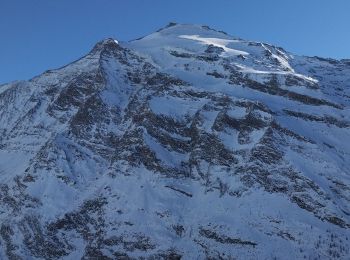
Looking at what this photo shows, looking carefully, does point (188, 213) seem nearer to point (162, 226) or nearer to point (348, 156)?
point (162, 226)

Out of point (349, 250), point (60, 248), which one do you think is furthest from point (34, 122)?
point (349, 250)

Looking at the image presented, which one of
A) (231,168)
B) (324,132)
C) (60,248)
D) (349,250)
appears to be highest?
(324,132)

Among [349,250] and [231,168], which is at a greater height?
[231,168]

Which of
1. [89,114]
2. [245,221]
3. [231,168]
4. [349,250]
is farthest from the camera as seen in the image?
[89,114]

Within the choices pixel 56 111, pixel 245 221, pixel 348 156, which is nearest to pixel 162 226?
pixel 245 221

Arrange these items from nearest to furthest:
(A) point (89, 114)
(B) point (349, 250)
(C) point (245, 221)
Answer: (B) point (349, 250) → (C) point (245, 221) → (A) point (89, 114)

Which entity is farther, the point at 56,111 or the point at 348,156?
the point at 56,111

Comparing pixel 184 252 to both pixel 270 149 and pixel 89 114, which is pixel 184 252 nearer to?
pixel 270 149
